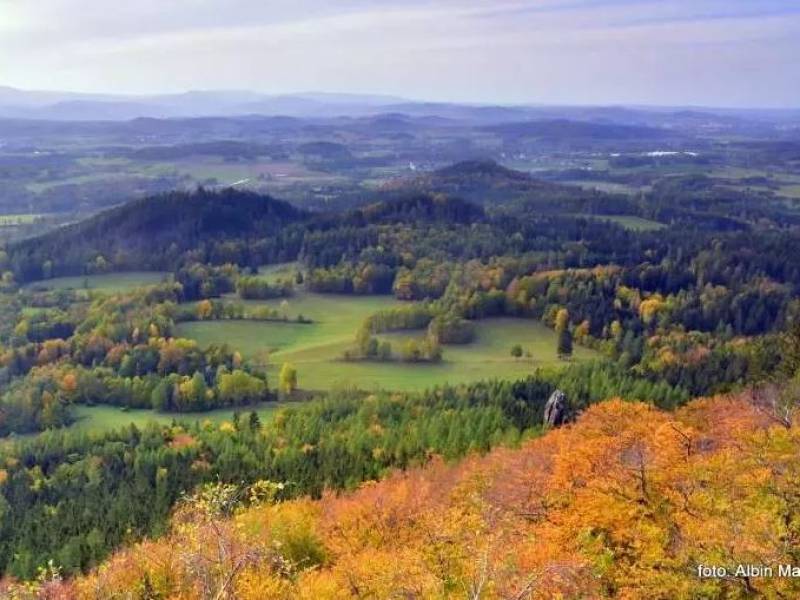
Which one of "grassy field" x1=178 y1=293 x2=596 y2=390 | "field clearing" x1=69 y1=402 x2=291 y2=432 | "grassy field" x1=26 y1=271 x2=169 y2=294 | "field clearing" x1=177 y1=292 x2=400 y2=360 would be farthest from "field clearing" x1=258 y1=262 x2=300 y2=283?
"field clearing" x1=69 y1=402 x2=291 y2=432

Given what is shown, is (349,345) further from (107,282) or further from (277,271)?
(107,282)

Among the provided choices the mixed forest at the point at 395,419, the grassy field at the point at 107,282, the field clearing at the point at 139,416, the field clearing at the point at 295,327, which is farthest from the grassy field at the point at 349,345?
the grassy field at the point at 107,282

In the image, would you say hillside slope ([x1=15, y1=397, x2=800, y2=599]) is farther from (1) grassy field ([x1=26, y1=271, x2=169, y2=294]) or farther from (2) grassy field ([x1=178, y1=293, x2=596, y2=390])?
(1) grassy field ([x1=26, y1=271, x2=169, y2=294])

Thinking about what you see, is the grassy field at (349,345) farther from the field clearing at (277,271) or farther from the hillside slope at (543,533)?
the hillside slope at (543,533)

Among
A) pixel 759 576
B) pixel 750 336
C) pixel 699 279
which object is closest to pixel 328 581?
pixel 759 576

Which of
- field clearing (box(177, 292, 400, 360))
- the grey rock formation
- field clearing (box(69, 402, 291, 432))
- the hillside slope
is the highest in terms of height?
the hillside slope

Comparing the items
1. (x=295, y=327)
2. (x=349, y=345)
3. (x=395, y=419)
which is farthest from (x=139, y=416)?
(x=295, y=327)

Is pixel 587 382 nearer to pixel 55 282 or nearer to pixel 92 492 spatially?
pixel 92 492
